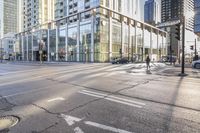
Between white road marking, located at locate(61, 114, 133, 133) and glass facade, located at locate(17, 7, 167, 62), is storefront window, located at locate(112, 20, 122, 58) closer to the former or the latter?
glass facade, located at locate(17, 7, 167, 62)

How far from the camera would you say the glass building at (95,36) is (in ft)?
203

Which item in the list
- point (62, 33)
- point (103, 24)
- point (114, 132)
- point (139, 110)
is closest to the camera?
point (114, 132)

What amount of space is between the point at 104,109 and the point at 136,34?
76.5m

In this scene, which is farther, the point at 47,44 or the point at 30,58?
the point at 30,58

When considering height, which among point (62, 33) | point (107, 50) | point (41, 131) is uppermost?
point (62, 33)

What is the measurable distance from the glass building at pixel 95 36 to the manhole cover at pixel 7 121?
4968 cm

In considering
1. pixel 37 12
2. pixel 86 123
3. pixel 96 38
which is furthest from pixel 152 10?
pixel 86 123

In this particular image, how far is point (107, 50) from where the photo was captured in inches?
2499

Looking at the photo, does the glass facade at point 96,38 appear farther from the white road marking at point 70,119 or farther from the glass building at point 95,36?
the white road marking at point 70,119

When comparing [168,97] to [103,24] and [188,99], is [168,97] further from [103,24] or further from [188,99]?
[103,24]

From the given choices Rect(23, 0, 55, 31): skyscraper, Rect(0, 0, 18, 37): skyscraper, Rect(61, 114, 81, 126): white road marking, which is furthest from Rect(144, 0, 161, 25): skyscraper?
Rect(61, 114, 81, 126): white road marking

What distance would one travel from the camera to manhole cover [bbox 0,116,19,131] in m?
4.98

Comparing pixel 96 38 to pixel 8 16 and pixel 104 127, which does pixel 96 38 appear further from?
pixel 8 16

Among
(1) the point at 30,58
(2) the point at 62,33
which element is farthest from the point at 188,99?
(1) the point at 30,58
